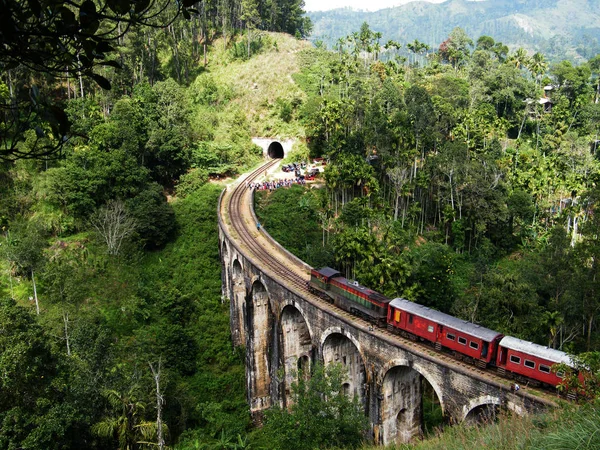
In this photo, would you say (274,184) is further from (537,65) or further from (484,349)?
(537,65)

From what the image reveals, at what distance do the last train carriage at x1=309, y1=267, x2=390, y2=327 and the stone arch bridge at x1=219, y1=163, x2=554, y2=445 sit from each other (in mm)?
675

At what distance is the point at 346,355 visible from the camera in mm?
37688

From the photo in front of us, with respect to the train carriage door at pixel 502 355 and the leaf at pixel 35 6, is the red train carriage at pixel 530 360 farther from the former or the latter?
the leaf at pixel 35 6

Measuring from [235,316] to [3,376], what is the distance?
28519mm

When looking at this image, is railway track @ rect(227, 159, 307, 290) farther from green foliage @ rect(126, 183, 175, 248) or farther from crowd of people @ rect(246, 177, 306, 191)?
green foliage @ rect(126, 183, 175, 248)

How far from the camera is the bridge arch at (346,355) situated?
114 ft

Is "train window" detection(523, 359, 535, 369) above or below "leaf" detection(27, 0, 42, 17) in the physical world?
below

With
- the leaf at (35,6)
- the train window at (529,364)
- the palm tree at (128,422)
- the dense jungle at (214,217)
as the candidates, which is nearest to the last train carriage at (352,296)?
the dense jungle at (214,217)

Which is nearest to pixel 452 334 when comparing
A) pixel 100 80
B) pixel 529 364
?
pixel 529 364

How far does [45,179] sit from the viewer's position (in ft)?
188

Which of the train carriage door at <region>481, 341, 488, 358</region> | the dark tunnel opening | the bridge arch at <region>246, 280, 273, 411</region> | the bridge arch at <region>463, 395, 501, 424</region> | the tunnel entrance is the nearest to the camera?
the bridge arch at <region>463, 395, 501, 424</region>

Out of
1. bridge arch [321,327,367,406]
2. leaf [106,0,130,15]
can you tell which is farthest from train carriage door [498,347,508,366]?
leaf [106,0,130,15]

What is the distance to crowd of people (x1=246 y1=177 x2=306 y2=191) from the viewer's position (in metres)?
70.6

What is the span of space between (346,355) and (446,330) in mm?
10182
